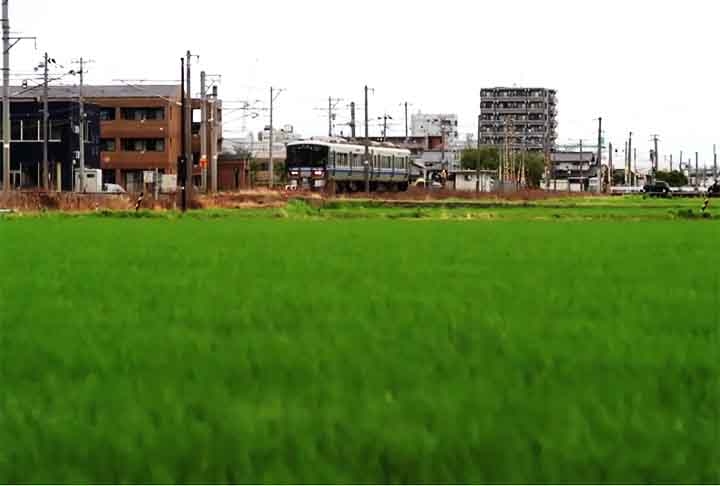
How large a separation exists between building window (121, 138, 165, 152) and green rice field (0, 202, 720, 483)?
59.9 metres

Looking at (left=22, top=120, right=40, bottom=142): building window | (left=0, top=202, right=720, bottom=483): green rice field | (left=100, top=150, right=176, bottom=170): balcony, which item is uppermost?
(left=22, top=120, right=40, bottom=142): building window

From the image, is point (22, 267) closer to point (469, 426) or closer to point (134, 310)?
point (134, 310)

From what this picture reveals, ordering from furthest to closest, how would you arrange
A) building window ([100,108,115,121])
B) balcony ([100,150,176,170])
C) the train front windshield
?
building window ([100,108,115,121]) < balcony ([100,150,176,170]) < the train front windshield

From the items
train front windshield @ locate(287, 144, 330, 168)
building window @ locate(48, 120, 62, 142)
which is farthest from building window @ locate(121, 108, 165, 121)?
train front windshield @ locate(287, 144, 330, 168)

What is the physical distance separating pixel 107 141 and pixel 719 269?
6224 centimetres

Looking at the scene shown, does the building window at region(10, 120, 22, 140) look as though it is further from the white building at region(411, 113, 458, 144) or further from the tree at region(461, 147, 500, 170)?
the white building at region(411, 113, 458, 144)

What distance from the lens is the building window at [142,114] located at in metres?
70.1

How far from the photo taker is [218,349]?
616cm

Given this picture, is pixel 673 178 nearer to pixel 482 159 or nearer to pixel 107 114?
pixel 482 159

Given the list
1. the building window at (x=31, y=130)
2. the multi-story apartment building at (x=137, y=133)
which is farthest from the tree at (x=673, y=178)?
the building window at (x=31, y=130)

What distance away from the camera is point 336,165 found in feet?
173

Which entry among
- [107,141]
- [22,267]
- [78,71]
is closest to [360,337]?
[22,267]

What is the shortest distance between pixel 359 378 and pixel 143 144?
67.3 meters

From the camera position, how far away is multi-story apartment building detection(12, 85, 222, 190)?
230 ft
